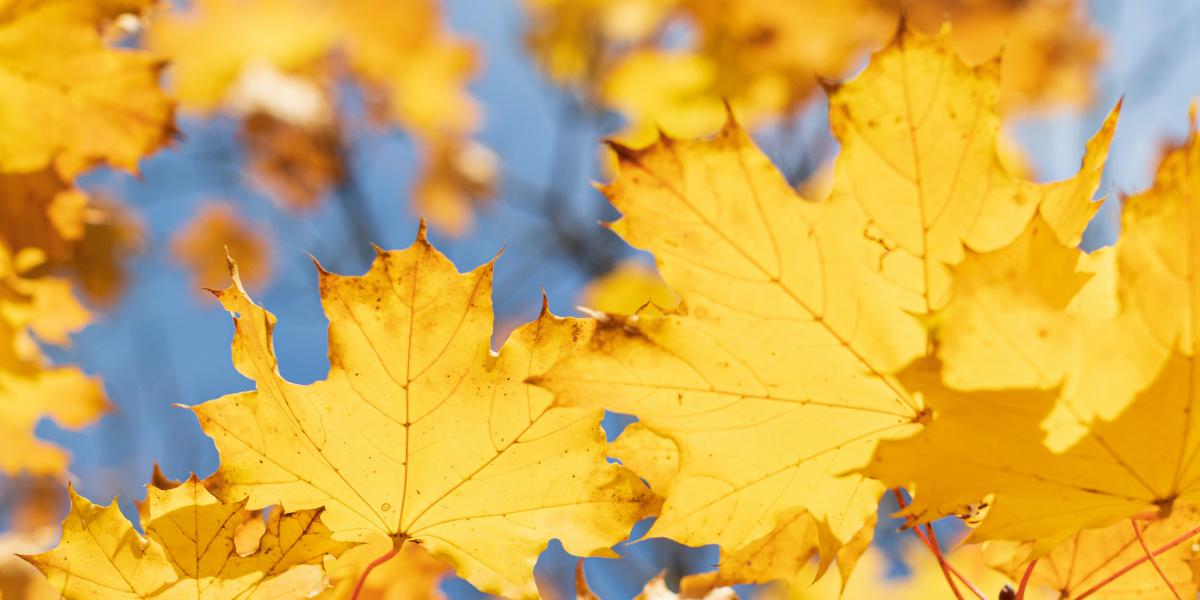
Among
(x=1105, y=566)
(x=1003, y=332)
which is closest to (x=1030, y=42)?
(x=1105, y=566)

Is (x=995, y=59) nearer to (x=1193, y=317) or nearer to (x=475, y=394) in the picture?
(x=1193, y=317)

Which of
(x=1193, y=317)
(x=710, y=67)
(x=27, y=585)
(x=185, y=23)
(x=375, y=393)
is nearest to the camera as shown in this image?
(x=1193, y=317)

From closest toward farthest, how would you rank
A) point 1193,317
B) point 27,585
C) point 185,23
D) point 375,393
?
point 1193,317, point 375,393, point 27,585, point 185,23

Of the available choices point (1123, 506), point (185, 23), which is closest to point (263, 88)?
point (185, 23)

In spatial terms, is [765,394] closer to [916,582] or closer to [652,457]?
[652,457]

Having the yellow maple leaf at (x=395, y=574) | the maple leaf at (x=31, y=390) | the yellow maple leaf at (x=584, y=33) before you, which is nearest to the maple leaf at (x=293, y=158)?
the yellow maple leaf at (x=584, y=33)

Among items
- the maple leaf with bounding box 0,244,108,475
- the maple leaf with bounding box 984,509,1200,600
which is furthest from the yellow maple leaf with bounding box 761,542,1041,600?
the maple leaf with bounding box 0,244,108,475
